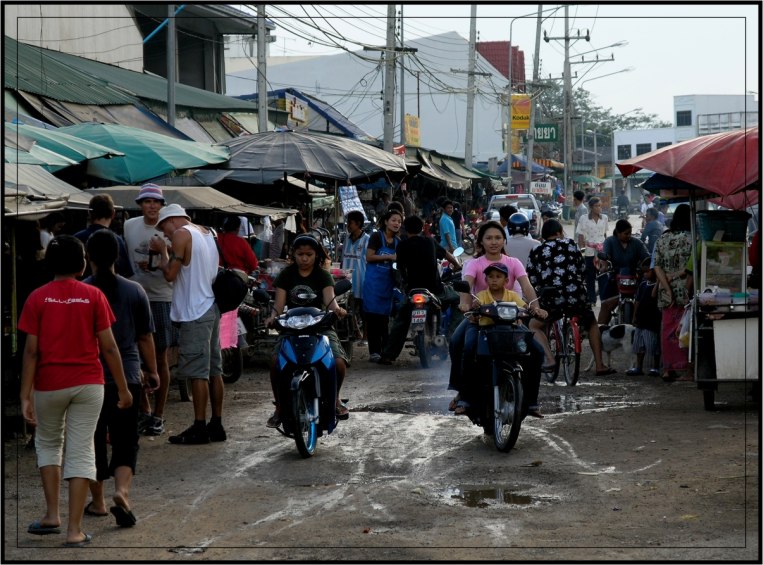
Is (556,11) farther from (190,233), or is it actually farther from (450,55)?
(190,233)

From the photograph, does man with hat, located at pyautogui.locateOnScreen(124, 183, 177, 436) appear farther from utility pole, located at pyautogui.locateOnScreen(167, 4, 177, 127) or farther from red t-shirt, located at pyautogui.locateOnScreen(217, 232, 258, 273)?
utility pole, located at pyautogui.locateOnScreen(167, 4, 177, 127)

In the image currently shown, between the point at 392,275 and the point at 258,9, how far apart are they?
10.6m

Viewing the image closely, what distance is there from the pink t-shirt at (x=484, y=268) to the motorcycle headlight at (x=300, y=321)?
156cm

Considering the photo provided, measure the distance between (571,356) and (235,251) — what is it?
3853mm

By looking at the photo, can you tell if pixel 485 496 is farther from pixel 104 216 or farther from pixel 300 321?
pixel 104 216

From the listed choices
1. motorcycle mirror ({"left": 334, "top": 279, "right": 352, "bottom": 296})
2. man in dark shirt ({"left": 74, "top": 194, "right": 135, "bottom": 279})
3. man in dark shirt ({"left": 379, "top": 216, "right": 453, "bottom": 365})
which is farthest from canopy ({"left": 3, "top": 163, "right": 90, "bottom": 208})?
man in dark shirt ({"left": 379, "top": 216, "right": 453, "bottom": 365})

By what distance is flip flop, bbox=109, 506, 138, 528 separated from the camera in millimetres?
6090

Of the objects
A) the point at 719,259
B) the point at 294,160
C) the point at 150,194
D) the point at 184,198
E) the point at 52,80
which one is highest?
the point at 52,80

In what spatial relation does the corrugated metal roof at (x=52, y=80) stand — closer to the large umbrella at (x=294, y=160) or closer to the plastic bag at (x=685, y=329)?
the large umbrella at (x=294, y=160)

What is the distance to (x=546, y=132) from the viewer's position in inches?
2103

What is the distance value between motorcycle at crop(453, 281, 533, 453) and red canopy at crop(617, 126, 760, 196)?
2083 millimetres

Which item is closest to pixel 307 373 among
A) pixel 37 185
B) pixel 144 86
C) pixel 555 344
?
pixel 37 185

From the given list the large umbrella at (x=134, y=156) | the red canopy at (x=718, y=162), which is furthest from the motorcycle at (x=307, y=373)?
the large umbrella at (x=134, y=156)

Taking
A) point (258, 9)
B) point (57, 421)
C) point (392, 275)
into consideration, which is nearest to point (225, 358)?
point (392, 275)
